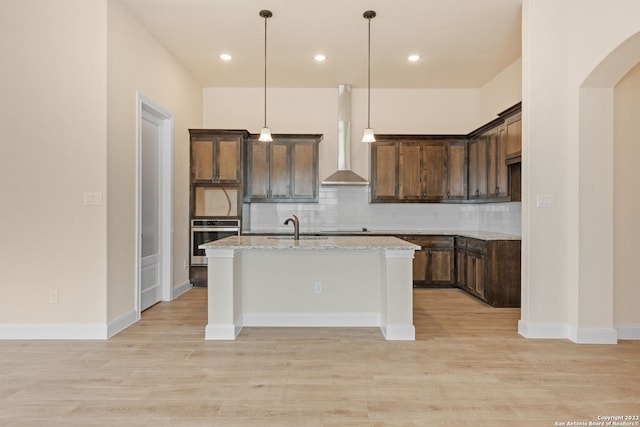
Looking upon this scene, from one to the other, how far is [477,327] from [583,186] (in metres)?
1.75

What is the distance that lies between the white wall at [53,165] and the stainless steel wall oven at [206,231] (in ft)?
7.41

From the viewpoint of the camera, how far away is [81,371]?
284 cm

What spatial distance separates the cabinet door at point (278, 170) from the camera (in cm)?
609

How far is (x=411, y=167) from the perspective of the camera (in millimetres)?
6176

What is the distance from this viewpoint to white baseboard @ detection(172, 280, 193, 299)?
5238 millimetres

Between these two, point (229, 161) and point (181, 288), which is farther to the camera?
point (229, 161)

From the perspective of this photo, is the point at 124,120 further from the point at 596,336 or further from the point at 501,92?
the point at 501,92

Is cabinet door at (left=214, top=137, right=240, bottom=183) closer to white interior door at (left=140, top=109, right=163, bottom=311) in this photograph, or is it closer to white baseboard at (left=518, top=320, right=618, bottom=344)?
white interior door at (left=140, top=109, right=163, bottom=311)

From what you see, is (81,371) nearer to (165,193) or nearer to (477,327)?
(165,193)

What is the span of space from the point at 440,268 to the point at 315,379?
12.2ft

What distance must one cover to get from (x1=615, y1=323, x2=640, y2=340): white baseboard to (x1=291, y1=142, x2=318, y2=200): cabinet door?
4.16 m

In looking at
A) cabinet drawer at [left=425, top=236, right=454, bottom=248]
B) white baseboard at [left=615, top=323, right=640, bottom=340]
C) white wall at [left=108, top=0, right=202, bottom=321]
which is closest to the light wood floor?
white baseboard at [left=615, top=323, right=640, bottom=340]

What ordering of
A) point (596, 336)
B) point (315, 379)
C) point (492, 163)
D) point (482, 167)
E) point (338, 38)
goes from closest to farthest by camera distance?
point (315, 379)
point (596, 336)
point (338, 38)
point (492, 163)
point (482, 167)

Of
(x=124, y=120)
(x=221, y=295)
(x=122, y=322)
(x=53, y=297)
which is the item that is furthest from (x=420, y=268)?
(x=53, y=297)
